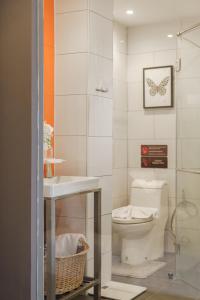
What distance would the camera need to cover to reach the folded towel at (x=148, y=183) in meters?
2.75

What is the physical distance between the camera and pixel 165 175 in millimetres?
2754

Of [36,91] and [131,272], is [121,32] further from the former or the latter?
[131,272]

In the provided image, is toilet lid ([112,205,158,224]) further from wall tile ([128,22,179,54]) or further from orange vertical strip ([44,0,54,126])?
wall tile ([128,22,179,54])

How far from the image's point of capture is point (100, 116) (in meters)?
2.69

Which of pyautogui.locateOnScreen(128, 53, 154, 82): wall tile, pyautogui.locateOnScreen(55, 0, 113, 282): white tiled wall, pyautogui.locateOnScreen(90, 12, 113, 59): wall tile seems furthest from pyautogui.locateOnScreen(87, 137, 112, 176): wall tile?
pyautogui.locateOnScreen(90, 12, 113, 59): wall tile

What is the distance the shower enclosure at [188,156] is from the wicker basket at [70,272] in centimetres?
63

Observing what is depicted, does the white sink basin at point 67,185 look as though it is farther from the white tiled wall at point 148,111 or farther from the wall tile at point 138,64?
the wall tile at point 138,64

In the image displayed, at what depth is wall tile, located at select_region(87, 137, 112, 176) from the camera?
262 centimetres

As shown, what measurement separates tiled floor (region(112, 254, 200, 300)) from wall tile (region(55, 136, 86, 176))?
755 mm

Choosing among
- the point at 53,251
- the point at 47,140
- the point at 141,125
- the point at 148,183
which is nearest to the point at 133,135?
A: the point at 141,125

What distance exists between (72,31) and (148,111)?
26.8 inches

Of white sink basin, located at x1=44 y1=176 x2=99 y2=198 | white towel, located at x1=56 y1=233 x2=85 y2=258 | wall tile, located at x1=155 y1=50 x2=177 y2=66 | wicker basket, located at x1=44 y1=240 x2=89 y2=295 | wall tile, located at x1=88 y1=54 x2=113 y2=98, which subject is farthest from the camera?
wall tile, located at x1=155 y1=50 x2=177 y2=66

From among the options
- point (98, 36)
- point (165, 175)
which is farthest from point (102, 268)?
point (98, 36)

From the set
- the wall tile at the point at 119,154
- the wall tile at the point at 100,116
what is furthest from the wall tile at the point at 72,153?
the wall tile at the point at 119,154
